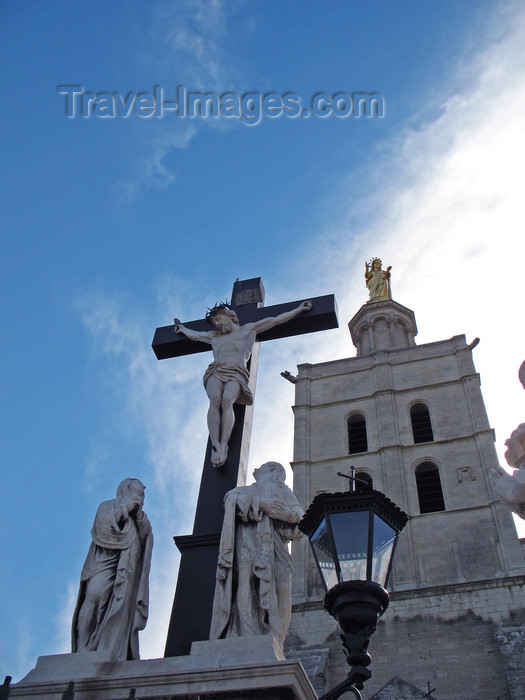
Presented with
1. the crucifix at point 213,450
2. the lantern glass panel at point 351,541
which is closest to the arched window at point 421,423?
the crucifix at point 213,450

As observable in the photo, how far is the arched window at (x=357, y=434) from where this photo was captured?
30672 mm

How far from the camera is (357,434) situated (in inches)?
1236

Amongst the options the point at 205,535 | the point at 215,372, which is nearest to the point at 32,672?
the point at 205,535

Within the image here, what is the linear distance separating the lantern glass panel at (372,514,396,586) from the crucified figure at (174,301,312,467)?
61.7 inches

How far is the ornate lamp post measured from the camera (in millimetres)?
3688

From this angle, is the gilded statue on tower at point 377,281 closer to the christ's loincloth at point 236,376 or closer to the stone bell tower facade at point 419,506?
the stone bell tower facade at point 419,506

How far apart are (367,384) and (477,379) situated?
4786 millimetres

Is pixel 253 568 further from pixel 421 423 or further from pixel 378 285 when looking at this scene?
pixel 378 285

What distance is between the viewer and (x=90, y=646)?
165 inches

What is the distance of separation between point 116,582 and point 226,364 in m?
1.89

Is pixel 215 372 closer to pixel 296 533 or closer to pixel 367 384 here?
pixel 296 533

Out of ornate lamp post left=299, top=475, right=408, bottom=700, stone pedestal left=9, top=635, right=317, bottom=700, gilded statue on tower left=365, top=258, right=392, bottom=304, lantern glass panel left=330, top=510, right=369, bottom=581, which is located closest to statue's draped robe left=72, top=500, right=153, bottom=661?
stone pedestal left=9, top=635, right=317, bottom=700

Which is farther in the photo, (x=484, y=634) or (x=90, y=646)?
(x=484, y=634)

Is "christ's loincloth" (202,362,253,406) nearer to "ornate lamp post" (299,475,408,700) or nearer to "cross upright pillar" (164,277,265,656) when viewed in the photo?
"cross upright pillar" (164,277,265,656)
